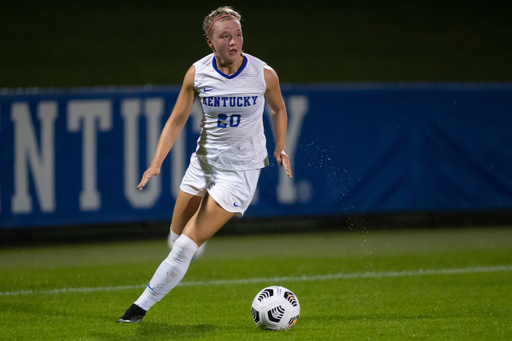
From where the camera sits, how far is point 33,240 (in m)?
8.83

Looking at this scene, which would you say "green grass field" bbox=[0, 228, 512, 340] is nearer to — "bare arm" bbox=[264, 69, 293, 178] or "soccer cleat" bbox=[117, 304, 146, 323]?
"soccer cleat" bbox=[117, 304, 146, 323]

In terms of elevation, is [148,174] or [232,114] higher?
[232,114]

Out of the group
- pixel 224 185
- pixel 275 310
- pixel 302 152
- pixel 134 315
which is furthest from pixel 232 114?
pixel 302 152

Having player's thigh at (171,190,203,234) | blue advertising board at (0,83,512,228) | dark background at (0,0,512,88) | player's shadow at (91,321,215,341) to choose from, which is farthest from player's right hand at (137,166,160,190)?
dark background at (0,0,512,88)

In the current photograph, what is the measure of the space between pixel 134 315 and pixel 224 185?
1162 mm

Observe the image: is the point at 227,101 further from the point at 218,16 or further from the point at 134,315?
the point at 134,315

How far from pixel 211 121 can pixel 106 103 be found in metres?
4.23

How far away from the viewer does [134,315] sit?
15.0ft

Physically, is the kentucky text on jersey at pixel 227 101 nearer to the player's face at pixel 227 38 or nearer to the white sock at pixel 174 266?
the player's face at pixel 227 38

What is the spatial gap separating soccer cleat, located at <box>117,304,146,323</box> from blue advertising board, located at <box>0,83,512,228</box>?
13.2 ft

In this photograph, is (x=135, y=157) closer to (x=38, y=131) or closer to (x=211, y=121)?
(x=38, y=131)

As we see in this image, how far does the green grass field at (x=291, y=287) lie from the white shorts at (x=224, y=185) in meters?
0.92

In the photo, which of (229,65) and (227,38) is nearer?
(227,38)

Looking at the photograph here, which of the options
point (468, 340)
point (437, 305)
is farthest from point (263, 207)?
point (468, 340)
